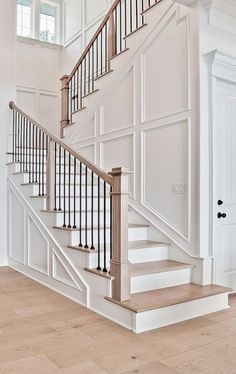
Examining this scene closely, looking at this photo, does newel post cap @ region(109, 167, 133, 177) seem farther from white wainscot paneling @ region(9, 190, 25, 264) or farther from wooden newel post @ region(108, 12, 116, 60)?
wooden newel post @ region(108, 12, 116, 60)

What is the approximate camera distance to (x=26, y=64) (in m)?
7.96

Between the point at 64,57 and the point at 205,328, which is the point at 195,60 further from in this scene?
the point at 64,57

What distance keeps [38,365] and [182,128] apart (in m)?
2.62

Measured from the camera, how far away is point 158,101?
13.6 ft

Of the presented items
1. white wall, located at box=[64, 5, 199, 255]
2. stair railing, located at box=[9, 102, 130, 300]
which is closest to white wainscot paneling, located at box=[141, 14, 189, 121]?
white wall, located at box=[64, 5, 199, 255]

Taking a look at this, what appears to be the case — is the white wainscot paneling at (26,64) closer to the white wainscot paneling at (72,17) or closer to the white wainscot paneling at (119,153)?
the white wainscot paneling at (72,17)

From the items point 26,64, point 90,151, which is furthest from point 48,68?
point 90,151

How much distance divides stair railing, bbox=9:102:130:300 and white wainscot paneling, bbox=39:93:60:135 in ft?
9.18

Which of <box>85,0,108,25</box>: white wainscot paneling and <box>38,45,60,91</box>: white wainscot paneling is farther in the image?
<box>38,45,60,91</box>: white wainscot paneling

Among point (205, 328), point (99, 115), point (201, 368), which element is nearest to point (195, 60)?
point (99, 115)

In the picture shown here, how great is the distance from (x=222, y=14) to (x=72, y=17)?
5.33 meters

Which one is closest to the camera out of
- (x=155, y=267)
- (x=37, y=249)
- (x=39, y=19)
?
(x=155, y=267)

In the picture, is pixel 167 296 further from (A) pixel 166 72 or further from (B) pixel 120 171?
(A) pixel 166 72

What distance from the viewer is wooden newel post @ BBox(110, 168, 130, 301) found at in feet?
9.78
